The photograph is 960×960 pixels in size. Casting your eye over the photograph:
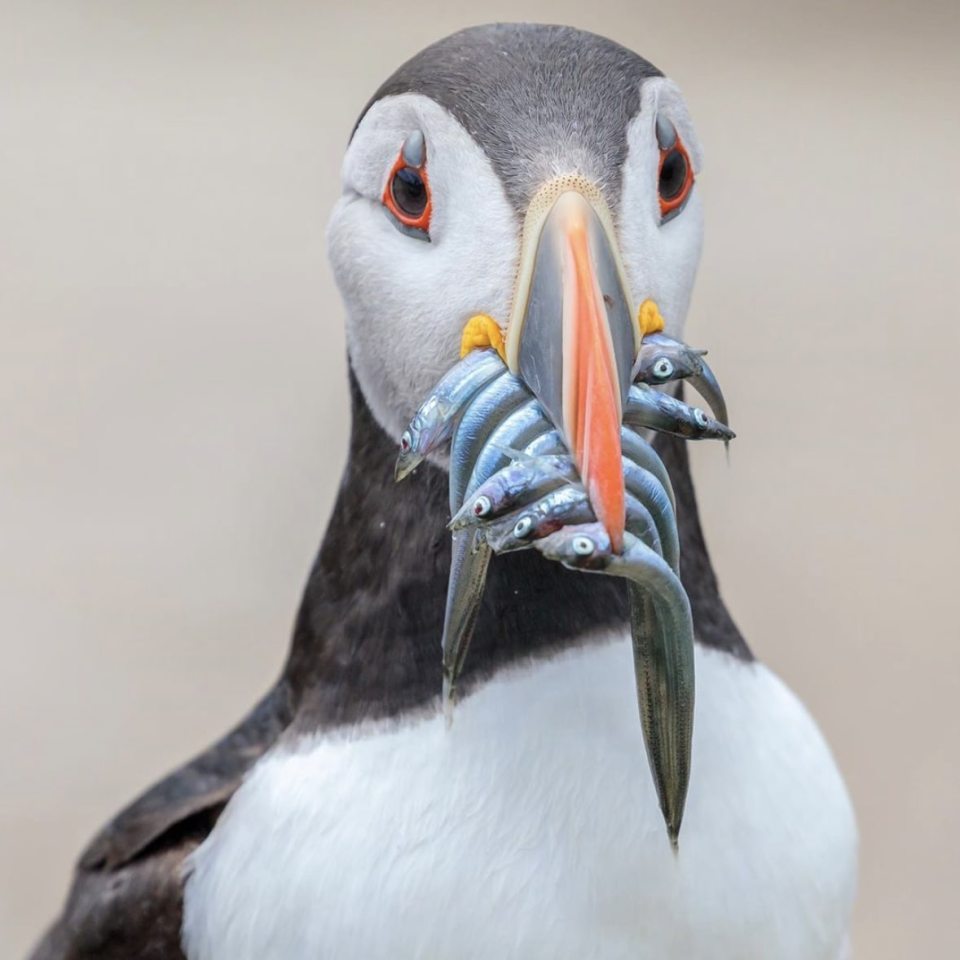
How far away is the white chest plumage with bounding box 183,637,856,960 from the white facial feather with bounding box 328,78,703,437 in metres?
0.26

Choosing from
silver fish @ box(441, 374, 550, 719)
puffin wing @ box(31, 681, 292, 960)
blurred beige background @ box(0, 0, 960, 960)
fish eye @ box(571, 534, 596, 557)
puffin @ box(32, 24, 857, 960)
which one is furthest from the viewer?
blurred beige background @ box(0, 0, 960, 960)

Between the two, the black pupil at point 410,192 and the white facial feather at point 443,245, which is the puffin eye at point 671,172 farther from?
the black pupil at point 410,192

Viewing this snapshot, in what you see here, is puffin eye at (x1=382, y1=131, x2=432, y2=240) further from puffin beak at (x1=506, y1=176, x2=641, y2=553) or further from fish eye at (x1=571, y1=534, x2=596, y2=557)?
fish eye at (x1=571, y1=534, x2=596, y2=557)

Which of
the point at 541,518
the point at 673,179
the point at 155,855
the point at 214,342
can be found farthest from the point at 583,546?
the point at 214,342

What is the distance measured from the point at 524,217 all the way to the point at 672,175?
16cm

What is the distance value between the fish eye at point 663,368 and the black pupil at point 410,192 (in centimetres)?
22

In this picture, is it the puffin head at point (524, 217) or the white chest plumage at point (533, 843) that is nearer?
the puffin head at point (524, 217)

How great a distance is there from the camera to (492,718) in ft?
3.83

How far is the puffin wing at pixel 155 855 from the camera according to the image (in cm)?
127

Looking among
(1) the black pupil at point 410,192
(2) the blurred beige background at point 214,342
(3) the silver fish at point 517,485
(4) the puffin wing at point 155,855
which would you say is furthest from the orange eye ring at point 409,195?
(2) the blurred beige background at point 214,342

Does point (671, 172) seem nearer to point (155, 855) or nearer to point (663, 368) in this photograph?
point (663, 368)

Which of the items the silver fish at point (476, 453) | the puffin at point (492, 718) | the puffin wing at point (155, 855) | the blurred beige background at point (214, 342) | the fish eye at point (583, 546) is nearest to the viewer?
the fish eye at point (583, 546)

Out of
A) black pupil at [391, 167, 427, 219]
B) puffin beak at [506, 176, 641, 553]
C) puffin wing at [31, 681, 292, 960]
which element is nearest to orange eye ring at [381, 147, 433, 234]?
black pupil at [391, 167, 427, 219]

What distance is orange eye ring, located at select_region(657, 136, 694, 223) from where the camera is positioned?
112 centimetres
